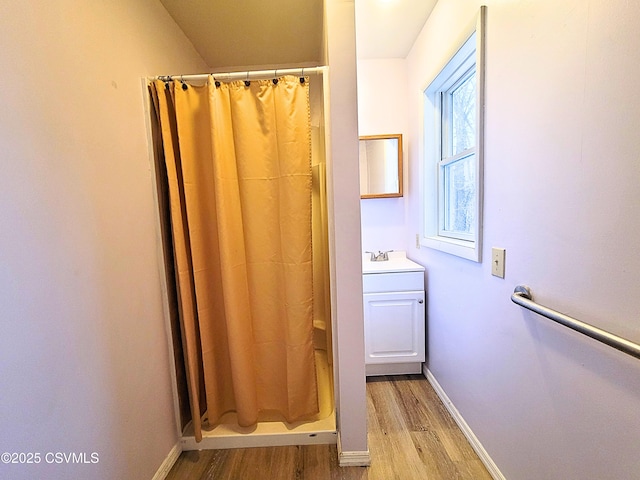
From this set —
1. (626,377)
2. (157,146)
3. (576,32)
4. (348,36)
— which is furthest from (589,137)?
(157,146)

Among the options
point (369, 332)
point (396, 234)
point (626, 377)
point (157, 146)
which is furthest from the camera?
point (396, 234)

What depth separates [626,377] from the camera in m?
0.61

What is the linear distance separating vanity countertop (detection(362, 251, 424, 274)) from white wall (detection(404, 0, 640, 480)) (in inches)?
22.1

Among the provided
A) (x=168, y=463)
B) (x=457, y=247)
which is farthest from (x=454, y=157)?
(x=168, y=463)

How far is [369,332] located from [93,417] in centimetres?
151

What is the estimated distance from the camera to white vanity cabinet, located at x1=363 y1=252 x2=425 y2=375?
1.79 m

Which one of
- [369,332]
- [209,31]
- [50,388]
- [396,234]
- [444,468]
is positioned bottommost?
[444,468]

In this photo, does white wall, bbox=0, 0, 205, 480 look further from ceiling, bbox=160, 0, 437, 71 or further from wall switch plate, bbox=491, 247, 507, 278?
wall switch plate, bbox=491, 247, 507, 278

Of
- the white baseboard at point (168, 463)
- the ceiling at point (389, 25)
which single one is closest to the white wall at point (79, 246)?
the white baseboard at point (168, 463)

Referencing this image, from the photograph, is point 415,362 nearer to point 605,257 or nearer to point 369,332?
point 369,332

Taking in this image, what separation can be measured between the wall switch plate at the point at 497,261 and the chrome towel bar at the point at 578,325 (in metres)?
0.12

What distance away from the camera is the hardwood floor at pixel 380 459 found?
115 centimetres

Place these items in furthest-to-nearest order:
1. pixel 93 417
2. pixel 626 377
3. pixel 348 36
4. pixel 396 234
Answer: pixel 396 234, pixel 348 36, pixel 93 417, pixel 626 377

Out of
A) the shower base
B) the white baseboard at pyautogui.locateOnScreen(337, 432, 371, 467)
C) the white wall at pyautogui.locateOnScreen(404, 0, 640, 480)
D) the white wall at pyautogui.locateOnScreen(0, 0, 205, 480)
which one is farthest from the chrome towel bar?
the white wall at pyautogui.locateOnScreen(0, 0, 205, 480)
